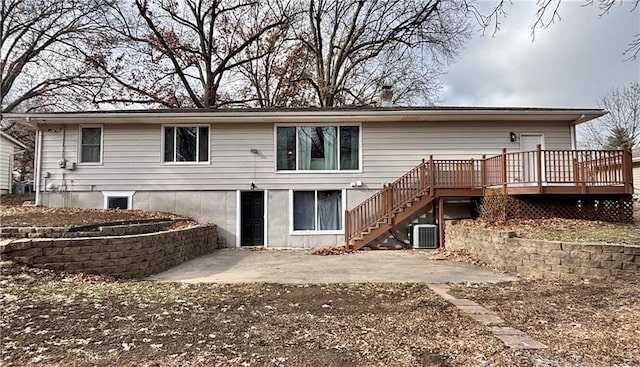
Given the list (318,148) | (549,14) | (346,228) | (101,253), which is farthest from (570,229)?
(101,253)

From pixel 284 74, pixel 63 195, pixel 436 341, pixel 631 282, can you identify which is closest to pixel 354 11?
pixel 284 74

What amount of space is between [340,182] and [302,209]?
4.83 feet

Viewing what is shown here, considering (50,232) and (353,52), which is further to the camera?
(353,52)

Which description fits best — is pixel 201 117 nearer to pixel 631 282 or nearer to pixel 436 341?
pixel 436 341

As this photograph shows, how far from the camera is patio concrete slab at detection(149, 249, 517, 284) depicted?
21.1 feet

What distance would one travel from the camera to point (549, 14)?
5039 millimetres

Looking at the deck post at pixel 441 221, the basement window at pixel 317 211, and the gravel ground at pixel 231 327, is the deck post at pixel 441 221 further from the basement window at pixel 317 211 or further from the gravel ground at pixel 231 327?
the gravel ground at pixel 231 327

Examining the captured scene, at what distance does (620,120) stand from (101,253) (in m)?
32.5

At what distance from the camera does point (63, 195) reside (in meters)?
11.4

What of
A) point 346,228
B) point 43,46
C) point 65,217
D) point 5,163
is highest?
point 43,46

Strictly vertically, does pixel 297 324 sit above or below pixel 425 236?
below

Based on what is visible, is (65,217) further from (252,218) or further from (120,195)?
(252,218)

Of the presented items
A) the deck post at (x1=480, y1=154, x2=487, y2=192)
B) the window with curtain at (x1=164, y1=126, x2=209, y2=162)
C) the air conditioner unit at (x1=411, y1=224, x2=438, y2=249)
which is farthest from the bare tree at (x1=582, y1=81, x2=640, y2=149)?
the window with curtain at (x1=164, y1=126, x2=209, y2=162)

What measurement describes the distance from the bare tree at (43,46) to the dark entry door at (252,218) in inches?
634
